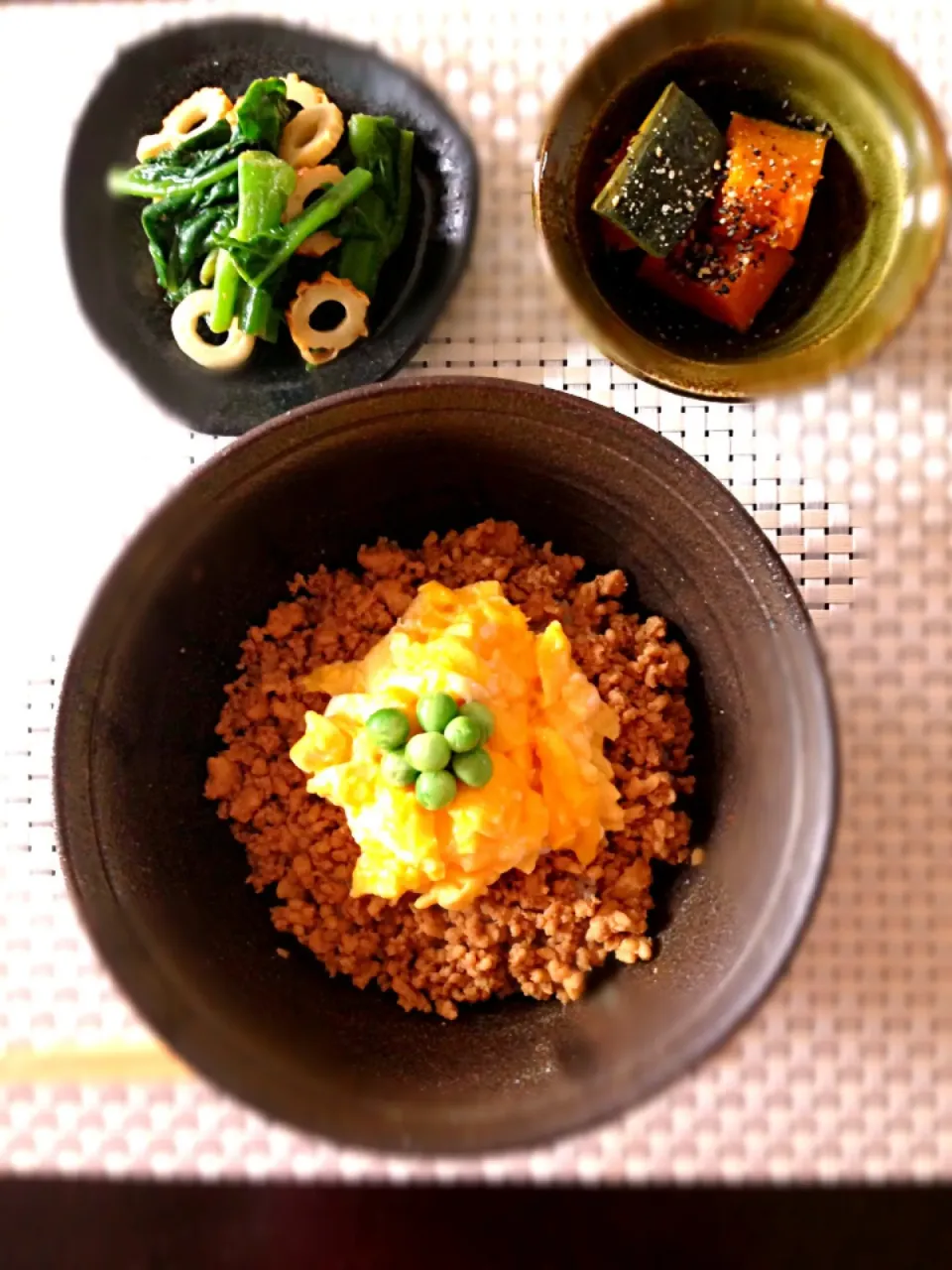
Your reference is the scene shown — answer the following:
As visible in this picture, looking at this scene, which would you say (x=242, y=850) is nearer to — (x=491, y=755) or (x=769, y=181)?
(x=491, y=755)

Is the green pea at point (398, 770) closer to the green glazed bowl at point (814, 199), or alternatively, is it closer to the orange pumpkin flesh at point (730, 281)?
the green glazed bowl at point (814, 199)

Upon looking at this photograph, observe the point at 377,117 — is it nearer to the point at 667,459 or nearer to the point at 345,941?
the point at 667,459

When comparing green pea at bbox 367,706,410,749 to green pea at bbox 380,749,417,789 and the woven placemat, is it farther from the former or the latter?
the woven placemat

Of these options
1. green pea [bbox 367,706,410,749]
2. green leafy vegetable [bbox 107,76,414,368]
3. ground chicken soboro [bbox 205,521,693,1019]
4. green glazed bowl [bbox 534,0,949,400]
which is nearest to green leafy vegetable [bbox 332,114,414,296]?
green leafy vegetable [bbox 107,76,414,368]

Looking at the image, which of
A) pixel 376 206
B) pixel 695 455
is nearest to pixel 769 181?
pixel 695 455

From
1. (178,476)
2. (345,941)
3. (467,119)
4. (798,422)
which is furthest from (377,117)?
(345,941)

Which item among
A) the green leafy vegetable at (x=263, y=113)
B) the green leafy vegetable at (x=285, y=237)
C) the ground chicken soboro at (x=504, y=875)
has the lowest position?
the ground chicken soboro at (x=504, y=875)

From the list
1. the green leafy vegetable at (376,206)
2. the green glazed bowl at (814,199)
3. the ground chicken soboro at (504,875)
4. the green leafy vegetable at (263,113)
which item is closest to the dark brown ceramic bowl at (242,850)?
the ground chicken soboro at (504,875)
